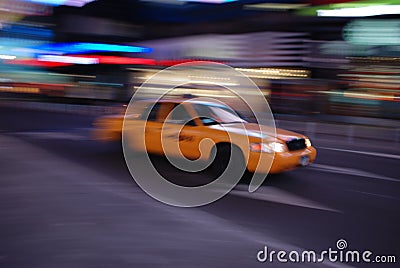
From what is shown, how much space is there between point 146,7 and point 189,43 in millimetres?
7505

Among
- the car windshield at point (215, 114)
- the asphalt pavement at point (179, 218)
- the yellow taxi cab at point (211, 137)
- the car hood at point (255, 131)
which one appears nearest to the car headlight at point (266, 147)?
the yellow taxi cab at point (211, 137)

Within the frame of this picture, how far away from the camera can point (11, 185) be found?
641 cm

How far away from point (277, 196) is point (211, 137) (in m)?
1.52

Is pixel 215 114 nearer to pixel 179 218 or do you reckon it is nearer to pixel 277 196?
pixel 277 196

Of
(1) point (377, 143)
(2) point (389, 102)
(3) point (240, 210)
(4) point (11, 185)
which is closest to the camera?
(3) point (240, 210)

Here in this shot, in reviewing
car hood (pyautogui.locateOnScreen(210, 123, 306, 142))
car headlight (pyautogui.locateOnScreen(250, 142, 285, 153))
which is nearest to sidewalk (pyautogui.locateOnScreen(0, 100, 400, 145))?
car hood (pyautogui.locateOnScreen(210, 123, 306, 142))

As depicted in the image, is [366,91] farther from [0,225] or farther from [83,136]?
[0,225]

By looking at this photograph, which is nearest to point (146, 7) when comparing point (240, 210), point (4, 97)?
point (4, 97)

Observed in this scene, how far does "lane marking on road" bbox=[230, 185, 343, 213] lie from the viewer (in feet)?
18.3

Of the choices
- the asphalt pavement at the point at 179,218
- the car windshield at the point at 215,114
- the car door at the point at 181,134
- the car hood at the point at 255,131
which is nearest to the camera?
the asphalt pavement at the point at 179,218

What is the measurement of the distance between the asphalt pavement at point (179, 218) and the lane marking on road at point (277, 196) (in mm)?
14

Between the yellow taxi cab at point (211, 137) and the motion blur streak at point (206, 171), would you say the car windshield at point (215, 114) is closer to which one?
the yellow taxi cab at point (211, 137)

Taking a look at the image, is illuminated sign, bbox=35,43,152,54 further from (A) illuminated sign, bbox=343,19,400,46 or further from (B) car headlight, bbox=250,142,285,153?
(B) car headlight, bbox=250,142,285,153

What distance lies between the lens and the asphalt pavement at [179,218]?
395 cm
